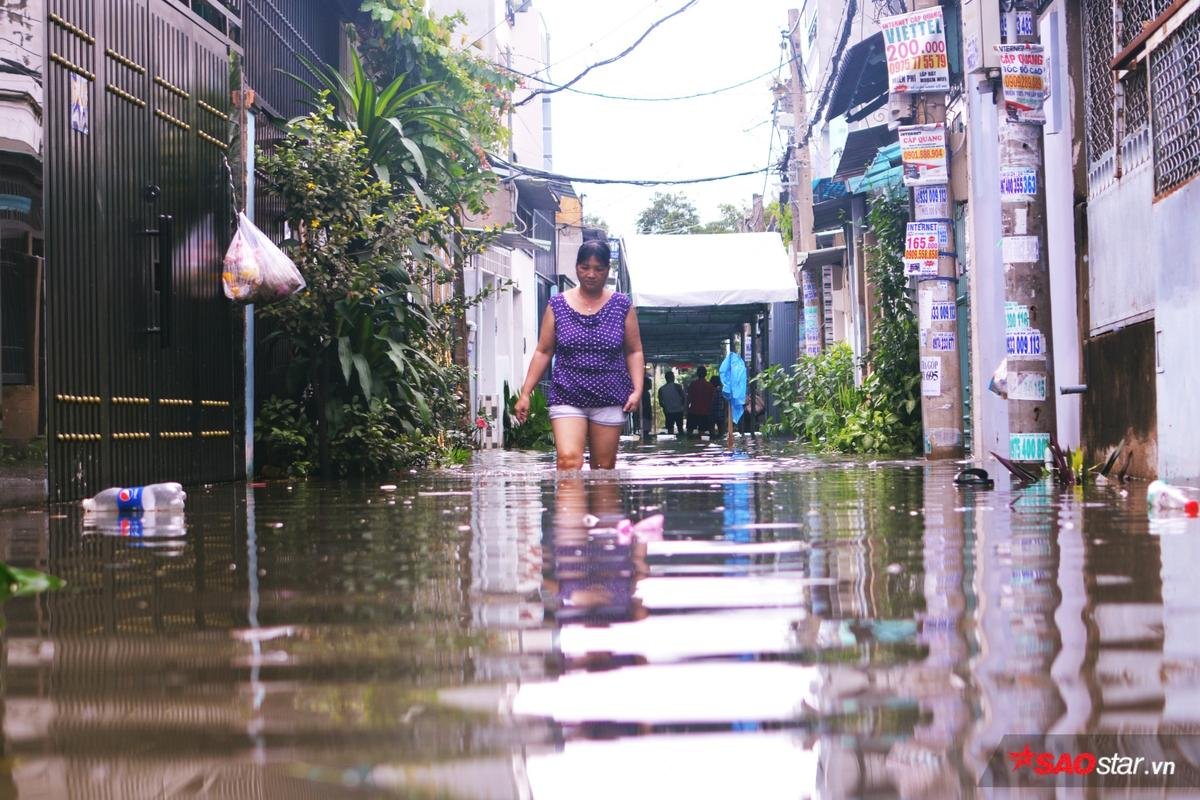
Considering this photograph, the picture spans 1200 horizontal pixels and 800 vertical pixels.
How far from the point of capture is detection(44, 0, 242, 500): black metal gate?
29.1ft

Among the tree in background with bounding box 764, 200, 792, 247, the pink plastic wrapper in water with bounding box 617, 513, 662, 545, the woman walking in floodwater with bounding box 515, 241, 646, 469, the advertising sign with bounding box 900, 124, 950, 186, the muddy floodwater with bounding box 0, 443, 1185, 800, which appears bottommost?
the muddy floodwater with bounding box 0, 443, 1185, 800

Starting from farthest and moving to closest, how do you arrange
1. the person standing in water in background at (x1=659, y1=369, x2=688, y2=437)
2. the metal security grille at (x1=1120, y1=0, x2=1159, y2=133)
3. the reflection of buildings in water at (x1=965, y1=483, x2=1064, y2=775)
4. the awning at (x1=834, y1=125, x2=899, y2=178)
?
the person standing in water in background at (x1=659, y1=369, x2=688, y2=437), the awning at (x1=834, y1=125, x2=899, y2=178), the metal security grille at (x1=1120, y1=0, x2=1159, y2=133), the reflection of buildings in water at (x1=965, y1=483, x2=1064, y2=775)

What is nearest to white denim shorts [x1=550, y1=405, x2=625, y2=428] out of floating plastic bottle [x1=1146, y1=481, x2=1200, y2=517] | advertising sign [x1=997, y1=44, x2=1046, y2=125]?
advertising sign [x1=997, y1=44, x2=1046, y2=125]

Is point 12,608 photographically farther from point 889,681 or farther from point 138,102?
point 138,102

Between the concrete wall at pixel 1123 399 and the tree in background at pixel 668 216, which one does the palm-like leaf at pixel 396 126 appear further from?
the tree in background at pixel 668 216

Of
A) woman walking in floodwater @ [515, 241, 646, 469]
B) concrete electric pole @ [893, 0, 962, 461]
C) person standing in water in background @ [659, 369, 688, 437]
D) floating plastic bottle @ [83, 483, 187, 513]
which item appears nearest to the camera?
floating plastic bottle @ [83, 483, 187, 513]

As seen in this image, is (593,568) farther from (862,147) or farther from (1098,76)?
(862,147)

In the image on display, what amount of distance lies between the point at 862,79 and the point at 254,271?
12972 mm

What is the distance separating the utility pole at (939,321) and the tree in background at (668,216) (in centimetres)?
5459

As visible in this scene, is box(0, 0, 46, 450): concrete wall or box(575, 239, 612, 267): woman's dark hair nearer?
box(0, 0, 46, 450): concrete wall

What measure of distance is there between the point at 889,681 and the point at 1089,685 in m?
0.29

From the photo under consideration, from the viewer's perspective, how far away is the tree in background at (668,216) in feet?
230

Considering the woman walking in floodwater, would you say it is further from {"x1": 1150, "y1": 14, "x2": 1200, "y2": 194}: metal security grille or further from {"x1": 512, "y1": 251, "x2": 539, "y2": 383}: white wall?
{"x1": 512, "y1": 251, "x2": 539, "y2": 383}: white wall

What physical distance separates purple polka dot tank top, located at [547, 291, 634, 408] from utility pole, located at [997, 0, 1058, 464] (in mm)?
2472
